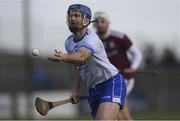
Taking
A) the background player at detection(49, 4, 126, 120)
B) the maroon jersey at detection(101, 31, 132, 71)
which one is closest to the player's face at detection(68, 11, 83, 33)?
the background player at detection(49, 4, 126, 120)

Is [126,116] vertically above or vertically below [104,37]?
below

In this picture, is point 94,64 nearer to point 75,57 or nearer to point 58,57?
point 75,57

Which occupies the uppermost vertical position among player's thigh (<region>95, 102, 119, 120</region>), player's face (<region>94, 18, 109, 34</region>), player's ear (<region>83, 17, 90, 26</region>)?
player's ear (<region>83, 17, 90, 26</region>)

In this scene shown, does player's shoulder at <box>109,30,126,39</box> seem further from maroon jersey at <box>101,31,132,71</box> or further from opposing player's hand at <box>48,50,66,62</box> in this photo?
opposing player's hand at <box>48,50,66,62</box>

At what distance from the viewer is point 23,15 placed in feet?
90.5

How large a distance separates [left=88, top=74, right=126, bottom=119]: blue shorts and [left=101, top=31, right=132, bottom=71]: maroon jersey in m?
3.08

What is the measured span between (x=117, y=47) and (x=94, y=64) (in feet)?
11.1

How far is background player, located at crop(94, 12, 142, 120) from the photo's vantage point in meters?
12.7

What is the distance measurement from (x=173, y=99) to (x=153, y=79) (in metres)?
1.58

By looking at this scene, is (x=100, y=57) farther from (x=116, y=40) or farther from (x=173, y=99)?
(x=173, y=99)

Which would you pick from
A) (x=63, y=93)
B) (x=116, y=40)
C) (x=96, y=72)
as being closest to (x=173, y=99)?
(x=63, y=93)

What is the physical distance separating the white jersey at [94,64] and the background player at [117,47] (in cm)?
285

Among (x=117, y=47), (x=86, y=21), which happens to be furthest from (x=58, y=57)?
(x=117, y=47)

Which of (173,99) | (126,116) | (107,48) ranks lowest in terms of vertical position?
(173,99)
